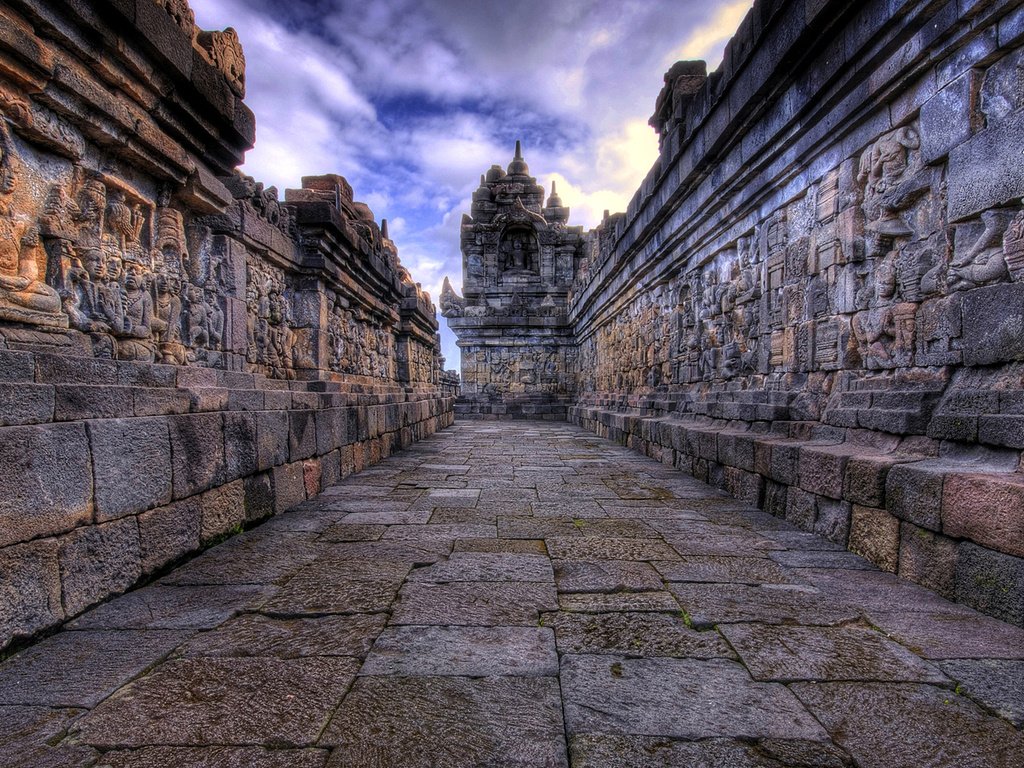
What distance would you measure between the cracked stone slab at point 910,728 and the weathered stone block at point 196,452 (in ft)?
9.92

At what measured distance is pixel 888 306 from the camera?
3.64m

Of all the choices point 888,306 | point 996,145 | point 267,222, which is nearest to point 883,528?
point 888,306

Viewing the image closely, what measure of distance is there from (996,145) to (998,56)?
0.51m

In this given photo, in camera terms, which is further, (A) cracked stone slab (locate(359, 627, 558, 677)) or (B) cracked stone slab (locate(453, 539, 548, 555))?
(B) cracked stone slab (locate(453, 539, 548, 555))

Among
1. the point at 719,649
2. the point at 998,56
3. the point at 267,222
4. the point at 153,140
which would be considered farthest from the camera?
the point at 267,222

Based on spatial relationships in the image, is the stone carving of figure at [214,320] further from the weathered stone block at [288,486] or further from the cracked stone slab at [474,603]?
the cracked stone slab at [474,603]

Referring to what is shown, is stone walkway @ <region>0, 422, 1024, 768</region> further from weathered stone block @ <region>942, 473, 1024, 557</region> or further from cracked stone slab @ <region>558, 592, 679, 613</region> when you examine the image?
weathered stone block @ <region>942, 473, 1024, 557</region>

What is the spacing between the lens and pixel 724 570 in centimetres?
291

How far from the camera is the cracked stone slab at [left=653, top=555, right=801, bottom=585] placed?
2773mm

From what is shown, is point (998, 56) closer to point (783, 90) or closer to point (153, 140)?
point (783, 90)

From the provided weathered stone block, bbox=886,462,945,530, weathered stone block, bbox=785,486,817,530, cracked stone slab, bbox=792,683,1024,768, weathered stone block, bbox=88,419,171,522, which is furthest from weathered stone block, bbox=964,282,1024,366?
weathered stone block, bbox=88,419,171,522

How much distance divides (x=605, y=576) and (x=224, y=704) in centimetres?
176

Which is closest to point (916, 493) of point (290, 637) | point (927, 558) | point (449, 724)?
point (927, 558)

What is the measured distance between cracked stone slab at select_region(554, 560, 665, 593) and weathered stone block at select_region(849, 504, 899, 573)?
123 cm
